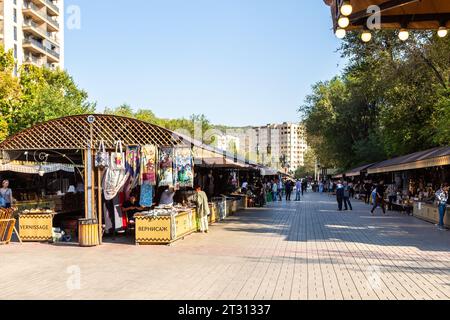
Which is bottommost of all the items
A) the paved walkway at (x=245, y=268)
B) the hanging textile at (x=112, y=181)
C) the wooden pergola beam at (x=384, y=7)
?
the paved walkway at (x=245, y=268)

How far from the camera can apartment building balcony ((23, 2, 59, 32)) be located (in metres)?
61.1

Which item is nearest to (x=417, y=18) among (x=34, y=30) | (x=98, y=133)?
(x=98, y=133)

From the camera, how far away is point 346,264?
10109 millimetres

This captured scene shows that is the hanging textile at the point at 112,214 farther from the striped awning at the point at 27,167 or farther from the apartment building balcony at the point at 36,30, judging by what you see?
the apartment building balcony at the point at 36,30

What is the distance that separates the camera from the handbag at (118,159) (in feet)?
45.0

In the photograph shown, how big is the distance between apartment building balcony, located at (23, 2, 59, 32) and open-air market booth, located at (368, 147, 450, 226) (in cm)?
4762

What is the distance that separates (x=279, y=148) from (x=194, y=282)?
189m

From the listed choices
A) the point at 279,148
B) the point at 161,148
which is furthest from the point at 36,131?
the point at 279,148

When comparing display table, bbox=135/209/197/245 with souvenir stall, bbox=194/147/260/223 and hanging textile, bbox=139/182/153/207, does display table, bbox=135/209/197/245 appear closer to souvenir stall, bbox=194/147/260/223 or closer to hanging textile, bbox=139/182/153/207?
hanging textile, bbox=139/182/153/207

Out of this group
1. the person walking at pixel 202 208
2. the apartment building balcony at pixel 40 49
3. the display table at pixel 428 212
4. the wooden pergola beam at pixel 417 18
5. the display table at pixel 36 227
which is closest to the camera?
the wooden pergola beam at pixel 417 18

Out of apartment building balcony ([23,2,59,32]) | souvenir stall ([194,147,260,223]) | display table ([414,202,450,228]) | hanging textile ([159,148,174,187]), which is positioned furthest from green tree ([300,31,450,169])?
apartment building balcony ([23,2,59,32])

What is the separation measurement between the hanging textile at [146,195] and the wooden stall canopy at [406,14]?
7.07 meters

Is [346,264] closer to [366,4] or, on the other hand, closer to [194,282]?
[194,282]

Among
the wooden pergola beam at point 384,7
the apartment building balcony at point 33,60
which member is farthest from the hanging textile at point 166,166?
the apartment building balcony at point 33,60
